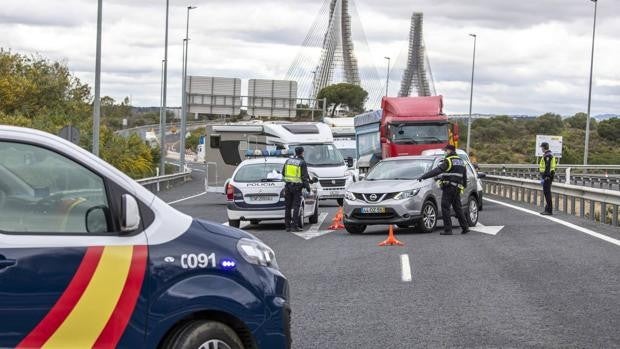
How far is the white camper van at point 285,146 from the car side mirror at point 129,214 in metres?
23.4

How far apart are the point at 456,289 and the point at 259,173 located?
10.8m

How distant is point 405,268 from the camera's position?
14438 millimetres

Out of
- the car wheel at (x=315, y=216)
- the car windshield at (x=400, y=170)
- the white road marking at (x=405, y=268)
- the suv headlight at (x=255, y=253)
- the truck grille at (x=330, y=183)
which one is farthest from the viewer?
the truck grille at (x=330, y=183)

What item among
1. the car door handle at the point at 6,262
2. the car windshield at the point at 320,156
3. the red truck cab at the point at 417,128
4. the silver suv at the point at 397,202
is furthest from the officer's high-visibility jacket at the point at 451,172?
the car door handle at the point at 6,262

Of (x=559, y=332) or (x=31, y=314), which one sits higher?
(x=31, y=314)

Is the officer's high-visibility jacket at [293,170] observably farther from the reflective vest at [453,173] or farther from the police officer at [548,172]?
the police officer at [548,172]

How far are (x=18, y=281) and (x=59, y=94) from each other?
61788mm

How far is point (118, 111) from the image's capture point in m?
138

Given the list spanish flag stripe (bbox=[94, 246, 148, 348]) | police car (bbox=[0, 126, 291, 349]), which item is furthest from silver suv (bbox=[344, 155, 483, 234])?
spanish flag stripe (bbox=[94, 246, 148, 348])

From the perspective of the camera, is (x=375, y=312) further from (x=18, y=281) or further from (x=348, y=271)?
(x=18, y=281)

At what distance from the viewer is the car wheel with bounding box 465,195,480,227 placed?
72.2ft

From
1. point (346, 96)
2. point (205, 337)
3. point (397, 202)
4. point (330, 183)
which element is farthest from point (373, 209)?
point (346, 96)

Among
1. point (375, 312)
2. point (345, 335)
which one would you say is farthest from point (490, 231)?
point (345, 335)

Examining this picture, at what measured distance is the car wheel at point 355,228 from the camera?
21.0 metres
